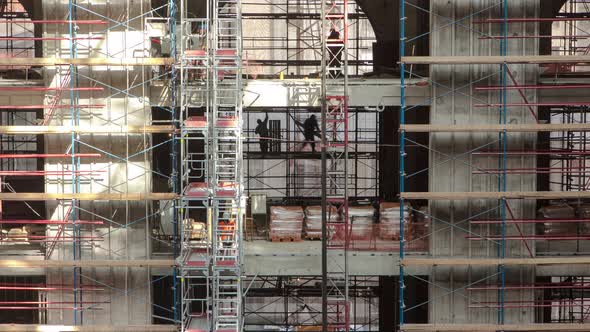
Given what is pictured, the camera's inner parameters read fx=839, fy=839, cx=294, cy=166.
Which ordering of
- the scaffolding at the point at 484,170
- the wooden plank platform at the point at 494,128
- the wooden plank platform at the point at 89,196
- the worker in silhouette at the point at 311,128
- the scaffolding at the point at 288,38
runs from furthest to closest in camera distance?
the scaffolding at the point at 288,38 < the worker in silhouette at the point at 311,128 < the scaffolding at the point at 484,170 < the wooden plank platform at the point at 89,196 < the wooden plank platform at the point at 494,128

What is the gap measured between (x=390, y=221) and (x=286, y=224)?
2.34 meters

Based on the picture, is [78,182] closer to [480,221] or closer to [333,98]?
Result: [333,98]

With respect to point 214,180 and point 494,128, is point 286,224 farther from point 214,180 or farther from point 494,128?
point 494,128

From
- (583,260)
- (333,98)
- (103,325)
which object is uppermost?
(333,98)

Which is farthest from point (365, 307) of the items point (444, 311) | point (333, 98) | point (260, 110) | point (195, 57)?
point (195, 57)

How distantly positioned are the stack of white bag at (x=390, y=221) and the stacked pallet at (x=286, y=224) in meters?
1.85

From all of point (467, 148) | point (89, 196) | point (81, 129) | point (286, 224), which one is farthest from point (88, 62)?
point (467, 148)

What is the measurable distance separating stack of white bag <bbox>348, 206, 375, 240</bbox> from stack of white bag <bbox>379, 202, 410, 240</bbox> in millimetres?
269

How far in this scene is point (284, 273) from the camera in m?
18.1

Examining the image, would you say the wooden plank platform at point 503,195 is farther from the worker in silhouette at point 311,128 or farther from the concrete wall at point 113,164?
the worker in silhouette at point 311,128

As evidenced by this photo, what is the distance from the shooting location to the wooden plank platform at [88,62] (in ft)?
56.1

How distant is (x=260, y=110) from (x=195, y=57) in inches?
362

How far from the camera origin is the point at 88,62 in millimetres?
17109

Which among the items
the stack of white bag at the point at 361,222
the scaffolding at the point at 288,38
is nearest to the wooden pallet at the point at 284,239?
the stack of white bag at the point at 361,222
